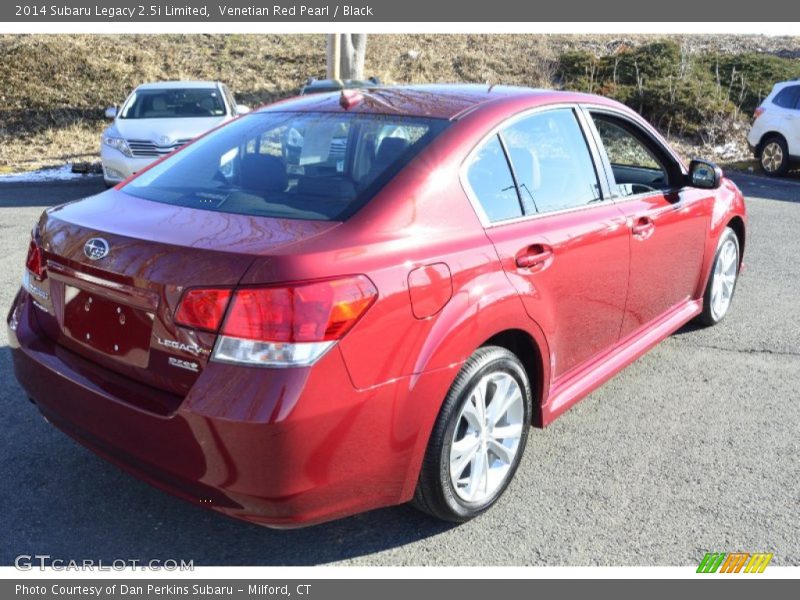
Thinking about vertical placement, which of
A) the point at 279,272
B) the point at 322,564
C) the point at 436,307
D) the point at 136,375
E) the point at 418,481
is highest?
the point at 279,272

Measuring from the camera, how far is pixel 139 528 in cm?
288

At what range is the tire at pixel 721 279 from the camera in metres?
4.98

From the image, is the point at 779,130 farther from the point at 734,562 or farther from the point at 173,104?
the point at 734,562

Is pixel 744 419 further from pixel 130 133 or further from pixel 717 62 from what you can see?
pixel 717 62

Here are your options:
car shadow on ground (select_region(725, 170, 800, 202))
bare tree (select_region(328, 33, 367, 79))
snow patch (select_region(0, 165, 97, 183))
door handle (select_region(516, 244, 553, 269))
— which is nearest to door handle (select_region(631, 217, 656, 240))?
door handle (select_region(516, 244, 553, 269))

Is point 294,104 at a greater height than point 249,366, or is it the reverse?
point 294,104

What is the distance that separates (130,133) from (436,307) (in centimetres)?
869

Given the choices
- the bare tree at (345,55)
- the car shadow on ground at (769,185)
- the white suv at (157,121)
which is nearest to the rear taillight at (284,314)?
the white suv at (157,121)

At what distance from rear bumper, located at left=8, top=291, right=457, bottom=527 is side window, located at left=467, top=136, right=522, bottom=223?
0.75 meters

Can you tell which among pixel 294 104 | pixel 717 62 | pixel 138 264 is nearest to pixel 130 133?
pixel 294 104

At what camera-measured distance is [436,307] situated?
2547mm

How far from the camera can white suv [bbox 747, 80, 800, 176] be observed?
1311 centimetres

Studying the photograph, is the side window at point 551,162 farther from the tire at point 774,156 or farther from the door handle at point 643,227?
the tire at point 774,156

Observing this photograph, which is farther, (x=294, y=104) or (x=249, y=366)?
(x=294, y=104)
